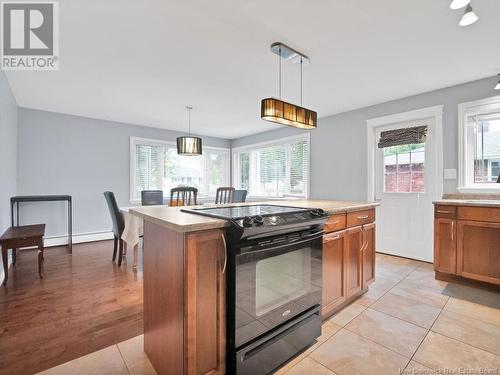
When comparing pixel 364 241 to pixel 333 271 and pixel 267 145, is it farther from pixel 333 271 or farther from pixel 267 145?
pixel 267 145

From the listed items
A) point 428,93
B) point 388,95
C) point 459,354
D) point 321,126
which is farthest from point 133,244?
point 428,93

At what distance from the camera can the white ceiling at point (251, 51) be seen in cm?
181

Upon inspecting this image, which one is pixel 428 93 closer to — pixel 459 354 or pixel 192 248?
pixel 459 354

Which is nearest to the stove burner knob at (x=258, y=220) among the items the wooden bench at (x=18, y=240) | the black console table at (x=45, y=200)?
the wooden bench at (x=18, y=240)

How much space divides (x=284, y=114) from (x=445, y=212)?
2186 millimetres

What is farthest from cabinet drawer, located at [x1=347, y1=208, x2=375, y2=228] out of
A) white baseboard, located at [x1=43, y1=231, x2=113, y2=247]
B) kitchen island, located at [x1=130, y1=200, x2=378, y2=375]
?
white baseboard, located at [x1=43, y1=231, x2=113, y2=247]

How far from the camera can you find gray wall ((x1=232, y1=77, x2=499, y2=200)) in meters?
3.12

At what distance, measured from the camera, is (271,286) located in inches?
57.4

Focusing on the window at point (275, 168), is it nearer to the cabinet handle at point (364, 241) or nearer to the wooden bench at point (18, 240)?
the cabinet handle at point (364, 241)

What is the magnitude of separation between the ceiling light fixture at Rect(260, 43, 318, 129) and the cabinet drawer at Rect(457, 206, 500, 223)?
187 cm

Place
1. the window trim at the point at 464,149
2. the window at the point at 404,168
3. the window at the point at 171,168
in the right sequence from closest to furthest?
the window trim at the point at 464,149 < the window at the point at 404,168 < the window at the point at 171,168

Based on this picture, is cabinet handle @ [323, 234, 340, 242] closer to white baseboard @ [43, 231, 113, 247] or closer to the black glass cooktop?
the black glass cooktop

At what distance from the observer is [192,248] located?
1167 millimetres

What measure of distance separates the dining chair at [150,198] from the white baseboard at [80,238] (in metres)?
1.38
